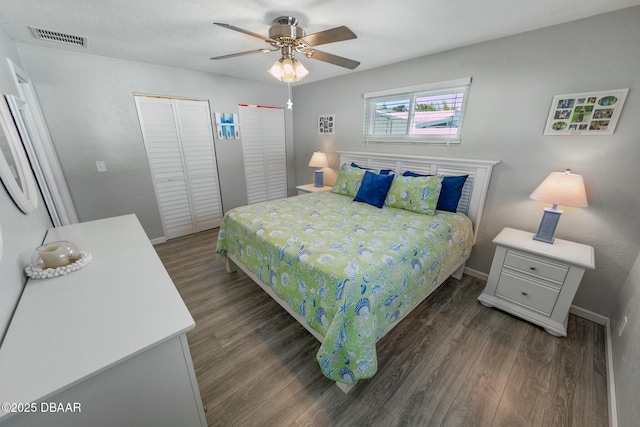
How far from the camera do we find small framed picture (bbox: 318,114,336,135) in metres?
3.79

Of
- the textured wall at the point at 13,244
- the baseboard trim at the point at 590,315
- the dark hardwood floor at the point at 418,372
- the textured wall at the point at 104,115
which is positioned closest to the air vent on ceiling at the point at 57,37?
the textured wall at the point at 104,115

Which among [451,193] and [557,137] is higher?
[557,137]

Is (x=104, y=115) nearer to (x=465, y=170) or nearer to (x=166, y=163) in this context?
(x=166, y=163)

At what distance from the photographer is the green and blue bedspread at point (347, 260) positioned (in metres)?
1.34

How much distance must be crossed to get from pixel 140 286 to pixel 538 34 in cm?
336

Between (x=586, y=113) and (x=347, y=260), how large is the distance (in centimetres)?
223

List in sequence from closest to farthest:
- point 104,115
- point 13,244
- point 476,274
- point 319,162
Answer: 1. point 13,244
2. point 476,274
3. point 104,115
4. point 319,162

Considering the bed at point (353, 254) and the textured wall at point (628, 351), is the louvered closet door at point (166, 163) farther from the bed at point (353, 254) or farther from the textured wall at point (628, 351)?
the textured wall at point (628, 351)

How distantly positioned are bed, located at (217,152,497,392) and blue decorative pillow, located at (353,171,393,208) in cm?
4

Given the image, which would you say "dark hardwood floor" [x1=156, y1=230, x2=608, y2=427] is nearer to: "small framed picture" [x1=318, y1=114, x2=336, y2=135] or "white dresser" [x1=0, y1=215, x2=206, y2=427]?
"white dresser" [x1=0, y1=215, x2=206, y2=427]

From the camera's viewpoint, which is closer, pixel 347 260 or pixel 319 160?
pixel 347 260

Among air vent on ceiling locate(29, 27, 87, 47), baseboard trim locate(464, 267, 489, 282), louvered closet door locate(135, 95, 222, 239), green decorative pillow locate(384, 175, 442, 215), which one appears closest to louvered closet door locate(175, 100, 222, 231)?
louvered closet door locate(135, 95, 222, 239)

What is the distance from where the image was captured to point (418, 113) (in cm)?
284

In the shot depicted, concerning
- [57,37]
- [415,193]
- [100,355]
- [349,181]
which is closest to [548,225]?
[415,193]
